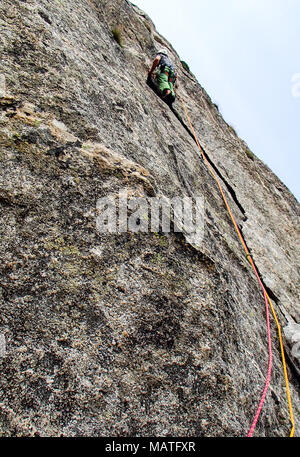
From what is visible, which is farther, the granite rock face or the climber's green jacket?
the climber's green jacket

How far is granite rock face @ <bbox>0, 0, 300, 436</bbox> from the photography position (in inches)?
102

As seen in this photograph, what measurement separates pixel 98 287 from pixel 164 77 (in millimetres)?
6824

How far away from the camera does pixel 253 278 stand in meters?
5.38

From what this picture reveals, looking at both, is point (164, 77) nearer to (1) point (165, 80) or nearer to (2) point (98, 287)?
(1) point (165, 80)

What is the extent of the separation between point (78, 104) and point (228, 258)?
306cm

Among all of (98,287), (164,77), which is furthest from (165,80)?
(98,287)

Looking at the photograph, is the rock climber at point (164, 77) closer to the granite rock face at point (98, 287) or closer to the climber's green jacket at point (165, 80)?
the climber's green jacket at point (165, 80)

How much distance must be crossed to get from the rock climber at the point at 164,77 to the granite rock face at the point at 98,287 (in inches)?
112

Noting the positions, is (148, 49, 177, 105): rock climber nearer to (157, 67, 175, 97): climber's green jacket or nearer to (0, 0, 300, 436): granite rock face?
(157, 67, 175, 97): climber's green jacket

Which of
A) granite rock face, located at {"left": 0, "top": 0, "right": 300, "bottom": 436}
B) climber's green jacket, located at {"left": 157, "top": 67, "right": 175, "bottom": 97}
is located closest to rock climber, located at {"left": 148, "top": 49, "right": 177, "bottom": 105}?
climber's green jacket, located at {"left": 157, "top": 67, "right": 175, "bottom": 97}

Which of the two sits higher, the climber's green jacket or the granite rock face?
the climber's green jacket

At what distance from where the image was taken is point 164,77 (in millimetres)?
8180

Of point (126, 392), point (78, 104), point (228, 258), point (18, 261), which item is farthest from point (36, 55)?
point (126, 392)

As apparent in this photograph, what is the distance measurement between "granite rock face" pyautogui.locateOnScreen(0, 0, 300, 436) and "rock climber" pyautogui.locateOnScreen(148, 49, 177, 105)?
9.36 ft
